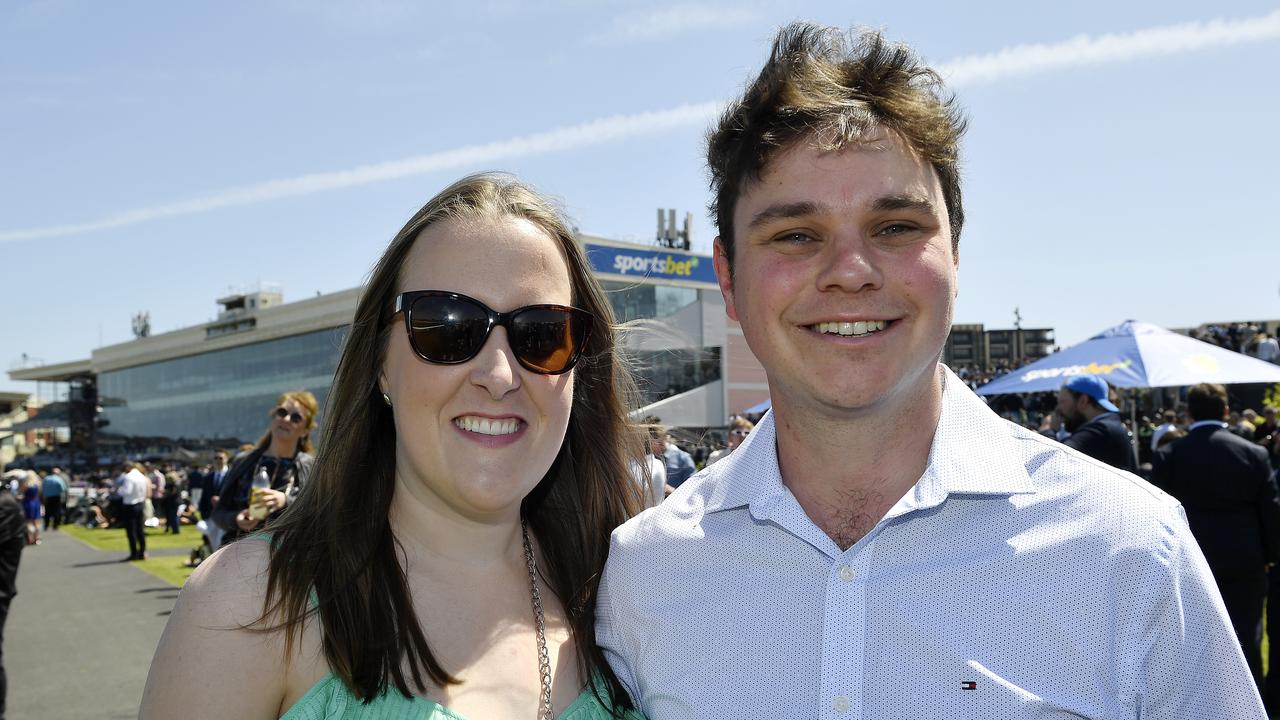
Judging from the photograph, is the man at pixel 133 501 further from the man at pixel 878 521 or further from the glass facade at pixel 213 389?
the glass facade at pixel 213 389

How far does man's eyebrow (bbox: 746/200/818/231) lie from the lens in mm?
1963

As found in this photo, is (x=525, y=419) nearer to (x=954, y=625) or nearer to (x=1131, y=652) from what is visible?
(x=954, y=625)

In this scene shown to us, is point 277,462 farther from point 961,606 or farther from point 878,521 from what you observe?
point 961,606

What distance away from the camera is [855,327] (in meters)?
1.94

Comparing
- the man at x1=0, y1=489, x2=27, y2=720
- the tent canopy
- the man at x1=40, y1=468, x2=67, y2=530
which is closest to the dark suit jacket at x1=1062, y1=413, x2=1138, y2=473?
the tent canopy

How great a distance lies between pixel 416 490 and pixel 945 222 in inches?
54.9

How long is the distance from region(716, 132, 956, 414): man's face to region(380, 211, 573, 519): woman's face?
56cm

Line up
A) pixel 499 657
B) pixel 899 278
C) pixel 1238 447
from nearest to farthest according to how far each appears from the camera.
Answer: pixel 899 278 < pixel 499 657 < pixel 1238 447

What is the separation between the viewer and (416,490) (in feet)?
7.26

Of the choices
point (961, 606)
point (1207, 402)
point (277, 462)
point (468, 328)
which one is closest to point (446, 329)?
point (468, 328)

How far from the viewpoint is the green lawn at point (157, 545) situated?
15.9 m

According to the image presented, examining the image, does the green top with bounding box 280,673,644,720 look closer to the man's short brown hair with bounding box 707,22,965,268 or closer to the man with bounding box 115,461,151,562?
the man's short brown hair with bounding box 707,22,965,268

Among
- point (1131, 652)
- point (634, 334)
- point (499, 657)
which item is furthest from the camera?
point (634, 334)

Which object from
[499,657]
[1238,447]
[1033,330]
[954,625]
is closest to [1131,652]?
[954,625]
